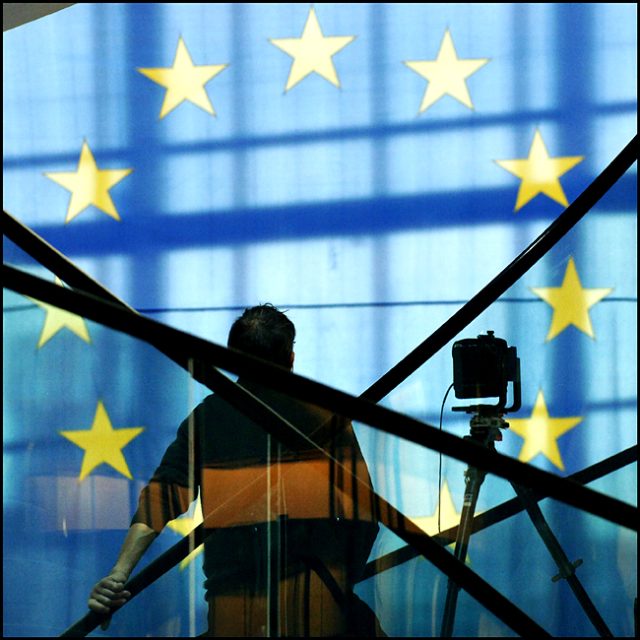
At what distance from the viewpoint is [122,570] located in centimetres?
120

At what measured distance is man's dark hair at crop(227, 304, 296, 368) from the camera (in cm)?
150

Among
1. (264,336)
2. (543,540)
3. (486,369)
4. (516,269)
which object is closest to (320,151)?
(516,269)

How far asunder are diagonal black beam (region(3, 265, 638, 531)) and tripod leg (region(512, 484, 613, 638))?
0.10 meters

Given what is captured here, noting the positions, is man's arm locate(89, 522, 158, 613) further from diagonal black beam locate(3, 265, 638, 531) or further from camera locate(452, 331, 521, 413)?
camera locate(452, 331, 521, 413)

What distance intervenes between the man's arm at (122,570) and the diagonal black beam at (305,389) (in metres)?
0.23

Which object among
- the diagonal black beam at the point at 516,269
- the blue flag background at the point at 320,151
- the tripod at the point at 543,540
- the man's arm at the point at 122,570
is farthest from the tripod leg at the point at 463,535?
the blue flag background at the point at 320,151

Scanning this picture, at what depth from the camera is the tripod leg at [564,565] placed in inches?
49.6

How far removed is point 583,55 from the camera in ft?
9.68

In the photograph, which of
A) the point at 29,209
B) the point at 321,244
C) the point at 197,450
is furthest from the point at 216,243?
the point at 197,450

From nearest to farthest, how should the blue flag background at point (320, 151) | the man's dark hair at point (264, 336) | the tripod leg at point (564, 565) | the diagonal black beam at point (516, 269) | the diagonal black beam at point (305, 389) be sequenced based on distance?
the diagonal black beam at point (305, 389)
the tripod leg at point (564, 565)
the man's dark hair at point (264, 336)
the diagonal black beam at point (516, 269)
the blue flag background at point (320, 151)

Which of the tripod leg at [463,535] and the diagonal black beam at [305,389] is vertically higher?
the diagonal black beam at [305,389]

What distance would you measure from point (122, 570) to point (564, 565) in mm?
572

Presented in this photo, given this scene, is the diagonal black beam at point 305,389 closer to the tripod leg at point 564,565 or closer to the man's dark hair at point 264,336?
the tripod leg at point 564,565

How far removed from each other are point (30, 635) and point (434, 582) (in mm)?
508
